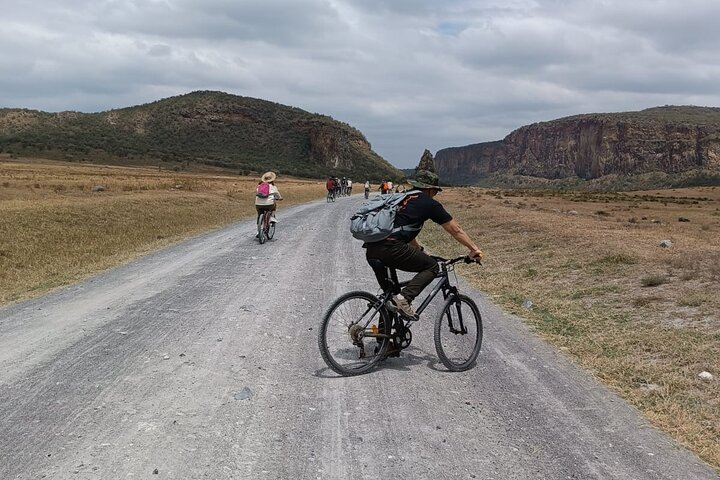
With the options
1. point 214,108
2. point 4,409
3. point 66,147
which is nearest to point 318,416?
point 4,409

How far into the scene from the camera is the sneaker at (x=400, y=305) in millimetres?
5973

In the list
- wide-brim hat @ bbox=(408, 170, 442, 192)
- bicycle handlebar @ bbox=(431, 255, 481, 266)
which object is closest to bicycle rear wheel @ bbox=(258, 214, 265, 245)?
bicycle handlebar @ bbox=(431, 255, 481, 266)

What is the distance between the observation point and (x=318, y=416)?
15.5ft

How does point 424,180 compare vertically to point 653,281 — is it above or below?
above

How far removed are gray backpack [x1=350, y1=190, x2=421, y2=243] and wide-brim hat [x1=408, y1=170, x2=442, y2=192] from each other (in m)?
0.09

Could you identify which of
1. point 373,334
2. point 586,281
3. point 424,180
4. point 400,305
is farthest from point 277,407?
point 586,281

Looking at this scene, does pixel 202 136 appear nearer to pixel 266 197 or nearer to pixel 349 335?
pixel 266 197

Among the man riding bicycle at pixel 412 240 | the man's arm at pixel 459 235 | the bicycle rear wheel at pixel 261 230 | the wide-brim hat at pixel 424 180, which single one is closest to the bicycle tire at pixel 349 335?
the man riding bicycle at pixel 412 240

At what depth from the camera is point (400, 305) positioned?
5.97 meters

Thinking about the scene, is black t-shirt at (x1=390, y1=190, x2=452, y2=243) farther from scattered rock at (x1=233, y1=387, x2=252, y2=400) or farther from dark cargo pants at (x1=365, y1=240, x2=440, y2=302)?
scattered rock at (x1=233, y1=387, x2=252, y2=400)

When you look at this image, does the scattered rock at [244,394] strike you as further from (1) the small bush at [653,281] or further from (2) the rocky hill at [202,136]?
(2) the rocky hill at [202,136]

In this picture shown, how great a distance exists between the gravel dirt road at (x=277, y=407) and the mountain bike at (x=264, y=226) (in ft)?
27.0

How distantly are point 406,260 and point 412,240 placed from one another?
0.94 ft

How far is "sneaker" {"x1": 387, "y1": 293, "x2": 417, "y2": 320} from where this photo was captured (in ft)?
19.6
